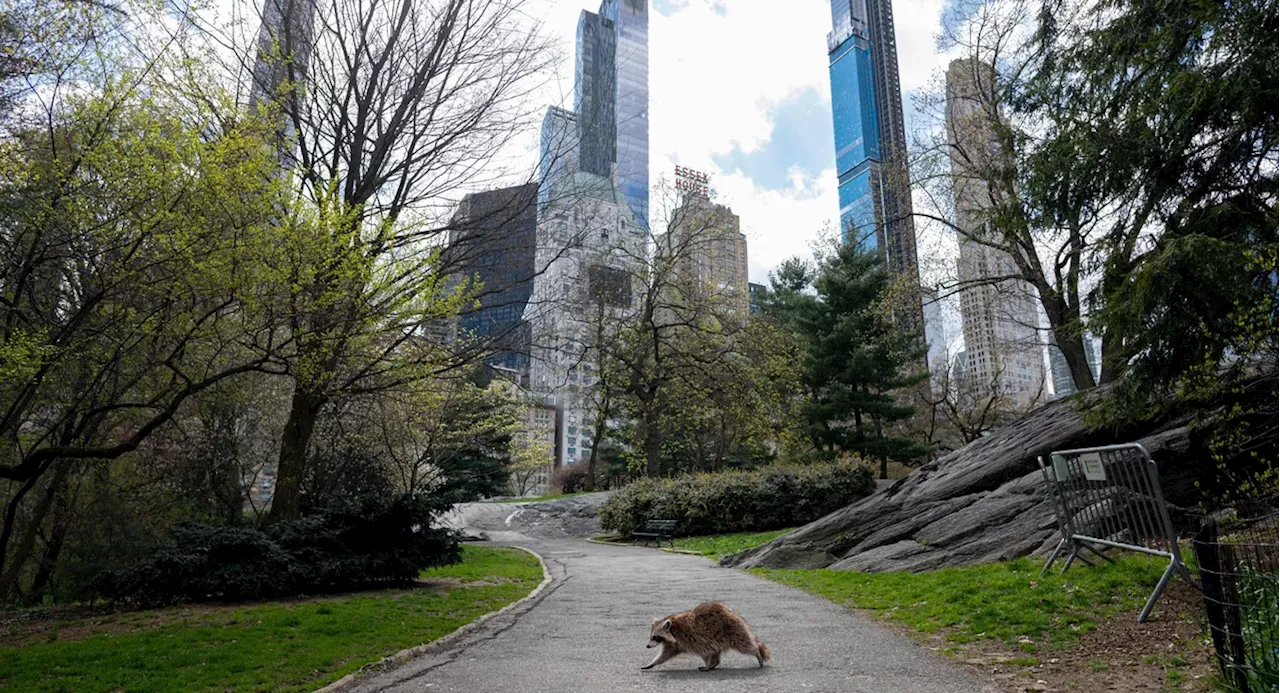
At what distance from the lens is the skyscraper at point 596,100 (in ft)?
Answer: 49.8

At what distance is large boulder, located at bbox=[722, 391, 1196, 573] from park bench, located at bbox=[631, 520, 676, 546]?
565 centimetres

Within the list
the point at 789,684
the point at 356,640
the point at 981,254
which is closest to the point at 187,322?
the point at 356,640

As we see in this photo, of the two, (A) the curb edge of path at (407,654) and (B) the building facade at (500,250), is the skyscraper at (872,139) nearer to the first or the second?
(B) the building facade at (500,250)

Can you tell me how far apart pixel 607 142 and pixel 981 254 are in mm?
10719

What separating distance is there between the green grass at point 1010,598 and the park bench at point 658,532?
10.6 metres

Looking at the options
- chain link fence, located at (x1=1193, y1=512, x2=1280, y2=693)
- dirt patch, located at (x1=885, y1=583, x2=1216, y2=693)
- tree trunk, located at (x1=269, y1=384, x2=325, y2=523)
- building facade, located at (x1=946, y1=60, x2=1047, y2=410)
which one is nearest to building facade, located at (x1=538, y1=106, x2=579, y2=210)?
tree trunk, located at (x1=269, y1=384, x2=325, y2=523)

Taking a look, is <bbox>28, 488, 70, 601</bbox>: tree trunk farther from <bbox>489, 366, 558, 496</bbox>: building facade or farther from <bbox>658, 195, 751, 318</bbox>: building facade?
<bbox>658, 195, 751, 318</bbox>: building facade

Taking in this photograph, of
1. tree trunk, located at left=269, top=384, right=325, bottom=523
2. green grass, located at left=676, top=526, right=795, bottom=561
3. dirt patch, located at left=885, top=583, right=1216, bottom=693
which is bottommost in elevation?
dirt patch, located at left=885, top=583, right=1216, bottom=693

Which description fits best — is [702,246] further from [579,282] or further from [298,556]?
[298,556]

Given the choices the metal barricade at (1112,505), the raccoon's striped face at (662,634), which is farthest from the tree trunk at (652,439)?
the raccoon's striped face at (662,634)

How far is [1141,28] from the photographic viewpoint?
7.97m

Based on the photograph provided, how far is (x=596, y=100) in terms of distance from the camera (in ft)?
50.8

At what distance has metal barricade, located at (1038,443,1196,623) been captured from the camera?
19.9 ft

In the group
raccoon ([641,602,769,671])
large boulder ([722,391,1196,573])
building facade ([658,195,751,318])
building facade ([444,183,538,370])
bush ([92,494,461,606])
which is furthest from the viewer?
building facade ([658,195,751,318])
